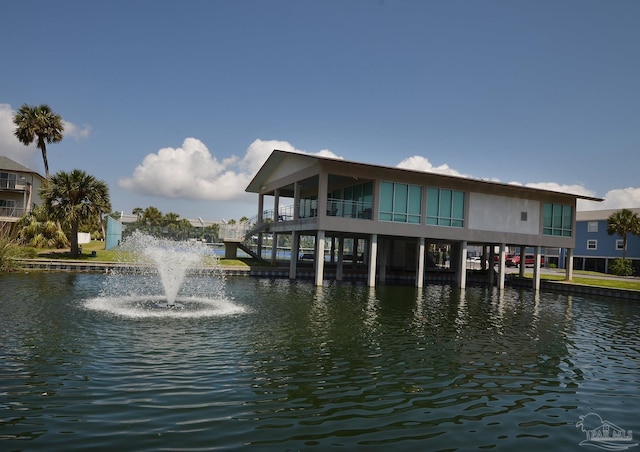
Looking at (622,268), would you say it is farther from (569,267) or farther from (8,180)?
(8,180)

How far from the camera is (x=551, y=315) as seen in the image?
68.9 ft

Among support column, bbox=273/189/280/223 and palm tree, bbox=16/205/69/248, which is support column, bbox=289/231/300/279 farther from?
palm tree, bbox=16/205/69/248

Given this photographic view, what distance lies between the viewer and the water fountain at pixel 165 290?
16.5 m

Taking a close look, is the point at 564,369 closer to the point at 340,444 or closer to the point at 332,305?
the point at 340,444

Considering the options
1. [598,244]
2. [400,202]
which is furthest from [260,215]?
[598,244]

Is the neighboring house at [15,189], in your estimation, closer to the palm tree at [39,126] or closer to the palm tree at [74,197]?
the palm tree at [39,126]

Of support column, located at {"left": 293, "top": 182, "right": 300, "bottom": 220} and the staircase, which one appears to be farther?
the staircase

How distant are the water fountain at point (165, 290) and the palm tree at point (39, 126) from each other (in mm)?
20608

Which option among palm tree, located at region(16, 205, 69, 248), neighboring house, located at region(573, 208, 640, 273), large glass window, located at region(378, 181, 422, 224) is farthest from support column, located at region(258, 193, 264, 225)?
neighboring house, located at region(573, 208, 640, 273)

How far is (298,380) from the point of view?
9188mm

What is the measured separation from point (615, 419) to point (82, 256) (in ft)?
120

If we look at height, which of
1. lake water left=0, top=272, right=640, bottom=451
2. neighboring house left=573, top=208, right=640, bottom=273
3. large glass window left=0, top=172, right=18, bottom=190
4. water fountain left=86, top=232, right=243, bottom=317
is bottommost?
lake water left=0, top=272, right=640, bottom=451

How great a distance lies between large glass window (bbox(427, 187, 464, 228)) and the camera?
3212 centimetres

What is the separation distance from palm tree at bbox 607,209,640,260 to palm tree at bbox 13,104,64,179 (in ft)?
204
